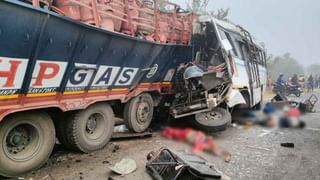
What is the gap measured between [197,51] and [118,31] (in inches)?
109

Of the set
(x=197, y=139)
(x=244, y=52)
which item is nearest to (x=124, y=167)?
(x=197, y=139)

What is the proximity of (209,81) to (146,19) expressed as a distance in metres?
1.89

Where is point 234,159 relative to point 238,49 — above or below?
below

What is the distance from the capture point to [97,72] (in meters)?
5.01

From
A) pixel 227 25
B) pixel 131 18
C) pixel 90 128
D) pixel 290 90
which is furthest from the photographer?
pixel 290 90

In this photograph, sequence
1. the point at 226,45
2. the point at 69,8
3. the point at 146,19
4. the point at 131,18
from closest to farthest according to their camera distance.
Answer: the point at 69,8, the point at 131,18, the point at 146,19, the point at 226,45

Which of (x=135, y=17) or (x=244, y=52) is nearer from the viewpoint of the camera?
(x=135, y=17)

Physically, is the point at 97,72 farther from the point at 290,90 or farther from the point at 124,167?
the point at 290,90

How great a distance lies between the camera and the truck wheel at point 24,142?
387 cm

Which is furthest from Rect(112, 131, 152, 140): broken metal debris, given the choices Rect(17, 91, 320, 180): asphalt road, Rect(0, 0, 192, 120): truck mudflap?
Rect(0, 0, 192, 120): truck mudflap

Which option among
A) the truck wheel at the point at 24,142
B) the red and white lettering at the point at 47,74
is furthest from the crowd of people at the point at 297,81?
the truck wheel at the point at 24,142

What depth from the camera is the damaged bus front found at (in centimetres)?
682

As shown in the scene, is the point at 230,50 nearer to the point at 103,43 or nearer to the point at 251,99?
the point at 251,99

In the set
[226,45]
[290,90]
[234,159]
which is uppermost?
[226,45]
